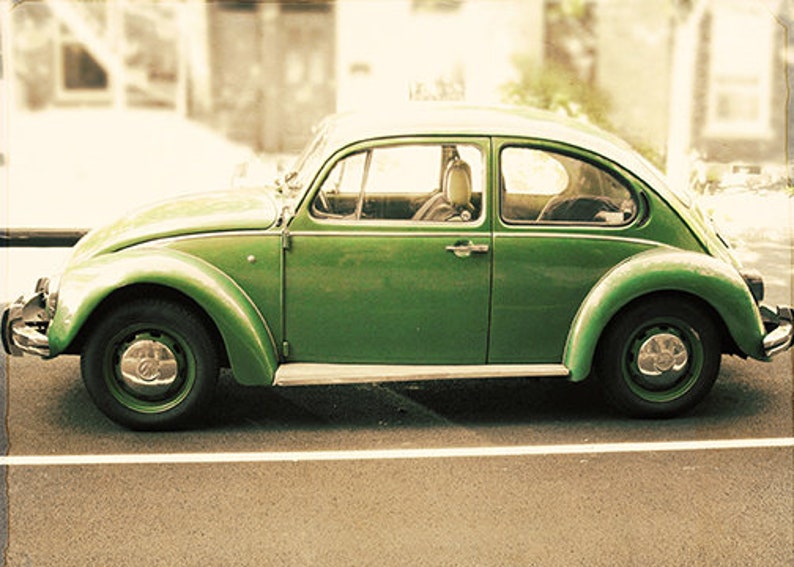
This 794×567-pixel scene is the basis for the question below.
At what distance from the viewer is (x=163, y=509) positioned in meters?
5.09

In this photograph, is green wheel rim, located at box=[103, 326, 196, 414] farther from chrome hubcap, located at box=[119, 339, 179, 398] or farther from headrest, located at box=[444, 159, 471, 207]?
headrest, located at box=[444, 159, 471, 207]

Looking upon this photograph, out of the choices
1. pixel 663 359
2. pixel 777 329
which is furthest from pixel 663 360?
pixel 777 329

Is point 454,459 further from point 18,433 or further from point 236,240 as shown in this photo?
point 18,433

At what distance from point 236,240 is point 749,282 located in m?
2.89

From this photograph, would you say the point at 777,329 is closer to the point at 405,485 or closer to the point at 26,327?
the point at 405,485

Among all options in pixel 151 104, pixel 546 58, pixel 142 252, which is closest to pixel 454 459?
pixel 142 252

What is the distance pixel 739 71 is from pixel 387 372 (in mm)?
7610

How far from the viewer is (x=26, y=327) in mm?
6281

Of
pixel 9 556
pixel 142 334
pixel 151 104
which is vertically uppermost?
pixel 151 104

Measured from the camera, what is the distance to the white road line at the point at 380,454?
570cm

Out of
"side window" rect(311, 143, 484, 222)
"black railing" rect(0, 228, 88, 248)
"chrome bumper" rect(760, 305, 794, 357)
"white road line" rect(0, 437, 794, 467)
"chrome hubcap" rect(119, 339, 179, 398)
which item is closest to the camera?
"white road line" rect(0, 437, 794, 467)

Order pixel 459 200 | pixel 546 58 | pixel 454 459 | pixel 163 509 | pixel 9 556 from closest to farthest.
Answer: pixel 9 556 → pixel 163 509 → pixel 454 459 → pixel 459 200 → pixel 546 58

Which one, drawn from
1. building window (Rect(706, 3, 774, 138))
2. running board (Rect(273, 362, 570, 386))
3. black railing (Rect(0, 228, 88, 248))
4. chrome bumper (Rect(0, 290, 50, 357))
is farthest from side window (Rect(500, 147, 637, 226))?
black railing (Rect(0, 228, 88, 248))

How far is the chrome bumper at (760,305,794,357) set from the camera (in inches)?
256
